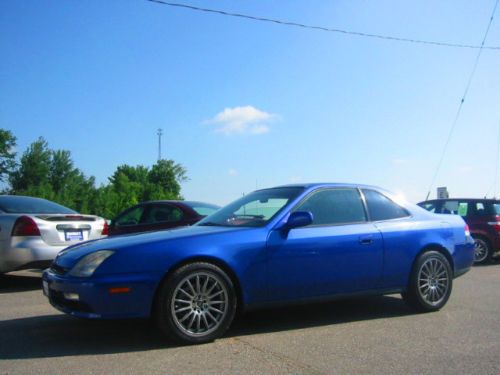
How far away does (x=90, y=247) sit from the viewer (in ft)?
15.6

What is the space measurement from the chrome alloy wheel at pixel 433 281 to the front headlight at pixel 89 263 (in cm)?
338

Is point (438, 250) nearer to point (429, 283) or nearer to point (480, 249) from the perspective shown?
point (429, 283)

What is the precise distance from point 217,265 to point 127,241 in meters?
0.83

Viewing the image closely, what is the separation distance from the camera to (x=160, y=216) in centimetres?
919

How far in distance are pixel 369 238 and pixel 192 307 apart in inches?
79.5

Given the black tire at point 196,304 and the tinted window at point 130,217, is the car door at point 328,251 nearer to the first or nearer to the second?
the black tire at point 196,304

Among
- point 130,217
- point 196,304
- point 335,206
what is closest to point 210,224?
Answer: point 196,304

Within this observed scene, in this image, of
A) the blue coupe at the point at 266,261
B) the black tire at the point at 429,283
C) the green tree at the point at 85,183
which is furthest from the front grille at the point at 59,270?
the green tree at the point at 85,183

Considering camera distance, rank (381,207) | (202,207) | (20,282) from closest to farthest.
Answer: (381,207), (20,282), (202,207)

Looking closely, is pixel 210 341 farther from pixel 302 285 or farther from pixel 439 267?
pixel 439 267

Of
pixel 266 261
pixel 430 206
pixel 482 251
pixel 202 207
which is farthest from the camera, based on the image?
pixel 430 206

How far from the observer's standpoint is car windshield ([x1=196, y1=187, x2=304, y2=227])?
5.28 meters

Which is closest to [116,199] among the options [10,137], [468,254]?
[10,137]

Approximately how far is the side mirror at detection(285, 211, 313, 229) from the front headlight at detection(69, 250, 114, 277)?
164 cm
